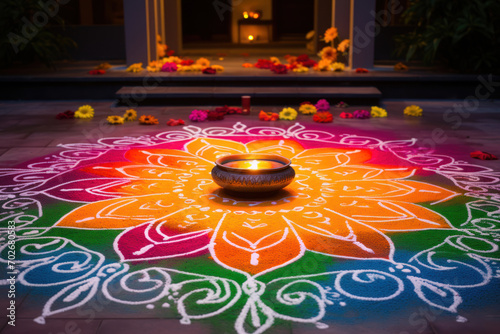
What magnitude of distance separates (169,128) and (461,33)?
4147 mm

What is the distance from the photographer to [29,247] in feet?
8.69

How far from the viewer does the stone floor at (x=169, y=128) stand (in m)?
1.96

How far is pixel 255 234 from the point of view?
2.79m

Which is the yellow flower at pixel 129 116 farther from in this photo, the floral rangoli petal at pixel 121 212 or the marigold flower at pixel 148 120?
the floral rangoli petal at pixel 121 212

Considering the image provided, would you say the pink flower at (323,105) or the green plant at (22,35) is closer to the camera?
the pink flower at (323,105)

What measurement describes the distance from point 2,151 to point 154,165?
1373 mm

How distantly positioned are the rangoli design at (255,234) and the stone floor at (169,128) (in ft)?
0.24

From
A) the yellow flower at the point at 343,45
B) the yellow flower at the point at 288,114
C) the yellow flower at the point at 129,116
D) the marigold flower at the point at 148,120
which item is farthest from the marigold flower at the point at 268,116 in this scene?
the yellow flower at the point at 343,45

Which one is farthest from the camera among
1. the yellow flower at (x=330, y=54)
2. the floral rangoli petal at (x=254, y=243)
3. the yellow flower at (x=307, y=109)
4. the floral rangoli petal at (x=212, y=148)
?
the yellow flower at (x=330, y=54)

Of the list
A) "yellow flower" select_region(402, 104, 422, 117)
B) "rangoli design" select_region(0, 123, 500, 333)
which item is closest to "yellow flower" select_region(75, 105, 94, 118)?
"rangoli design" select_region(0, 123, 500, 333)

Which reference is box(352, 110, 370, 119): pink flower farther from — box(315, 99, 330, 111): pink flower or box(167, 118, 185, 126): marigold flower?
box(167, 118, 185, 126): marigold flower

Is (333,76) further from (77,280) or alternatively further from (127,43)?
(77,280)

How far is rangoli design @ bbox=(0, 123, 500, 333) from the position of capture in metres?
2.19

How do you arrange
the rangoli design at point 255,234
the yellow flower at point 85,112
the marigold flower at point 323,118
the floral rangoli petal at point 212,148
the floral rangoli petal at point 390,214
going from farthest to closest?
the yellow flower at point 85,112, the marigold flower at point 323,118, the floral rangoli petal at point 212,148, the floral rangoli petal at point 390,214, the rangoli design at point 255,234
